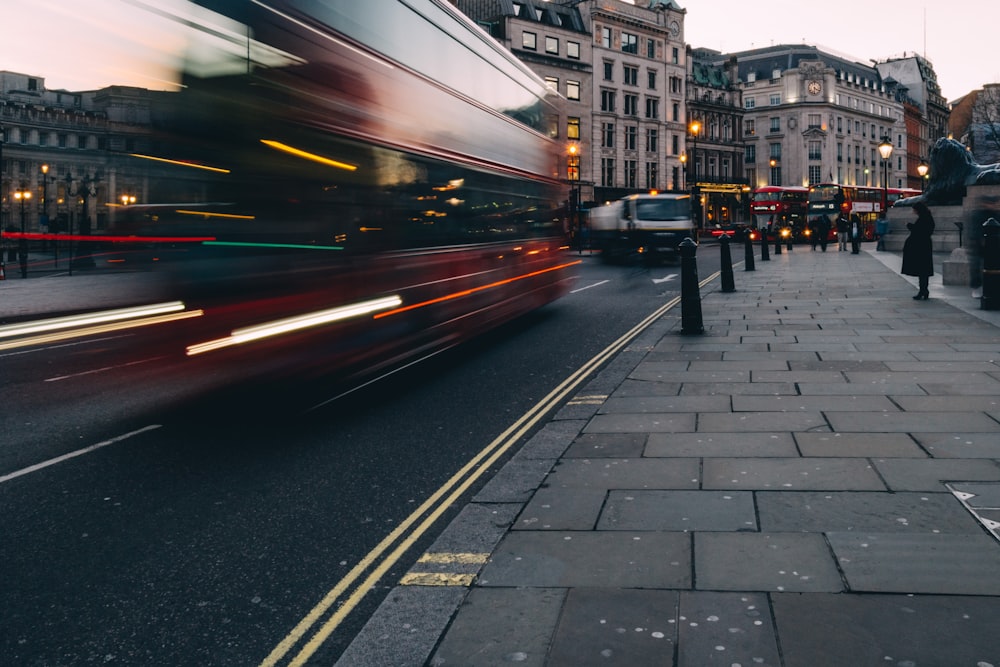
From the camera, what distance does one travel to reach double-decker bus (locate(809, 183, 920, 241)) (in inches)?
2175

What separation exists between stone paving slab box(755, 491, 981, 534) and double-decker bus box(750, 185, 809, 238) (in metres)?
54.3

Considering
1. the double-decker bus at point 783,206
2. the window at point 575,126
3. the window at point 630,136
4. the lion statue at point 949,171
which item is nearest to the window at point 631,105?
the window at point 630,136

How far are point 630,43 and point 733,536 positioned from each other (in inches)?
2894

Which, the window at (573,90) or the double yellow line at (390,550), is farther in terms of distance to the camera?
the window at (573,90)

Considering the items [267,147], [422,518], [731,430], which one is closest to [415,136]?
[267,147]

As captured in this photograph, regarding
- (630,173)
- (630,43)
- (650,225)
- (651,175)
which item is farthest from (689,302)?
(630,43)

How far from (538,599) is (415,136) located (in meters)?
5.48

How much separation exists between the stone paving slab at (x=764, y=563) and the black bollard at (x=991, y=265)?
10.6 m

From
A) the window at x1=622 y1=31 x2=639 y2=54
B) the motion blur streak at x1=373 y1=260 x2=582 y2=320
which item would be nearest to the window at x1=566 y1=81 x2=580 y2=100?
the window at x1=622 y1=31 x2=639 y2=54

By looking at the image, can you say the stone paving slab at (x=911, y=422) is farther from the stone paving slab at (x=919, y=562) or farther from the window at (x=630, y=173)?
the window at (x=630, y=173)

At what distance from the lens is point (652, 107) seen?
74062 mm

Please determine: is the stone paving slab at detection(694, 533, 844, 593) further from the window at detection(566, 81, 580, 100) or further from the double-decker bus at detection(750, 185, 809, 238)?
the window at detection(566, 81, 580, 100)

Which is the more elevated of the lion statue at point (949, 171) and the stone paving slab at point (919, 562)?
the lion statue at point (949, 171)

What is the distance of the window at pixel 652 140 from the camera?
73188 millimetres
